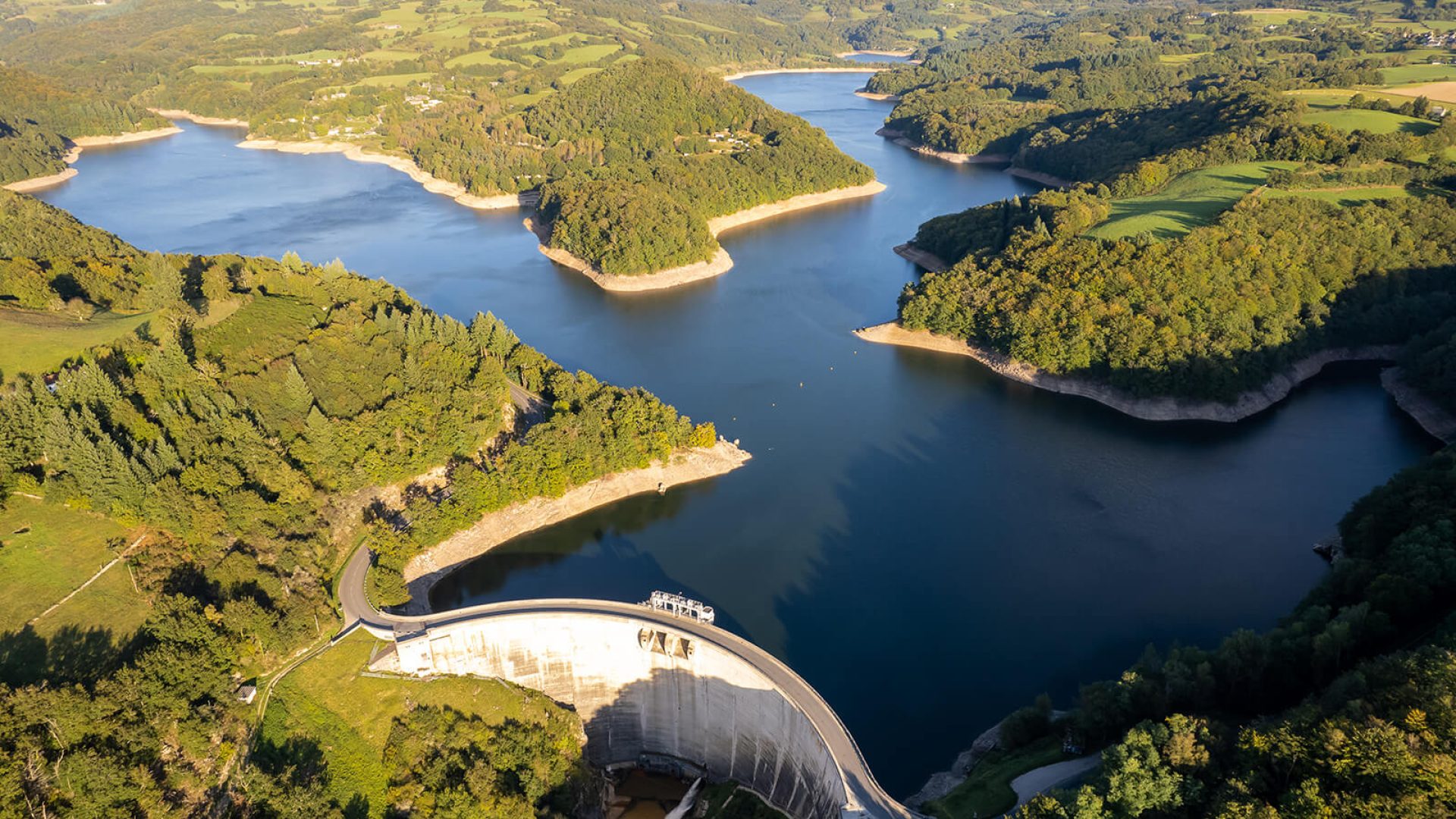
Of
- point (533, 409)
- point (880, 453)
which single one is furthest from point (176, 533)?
point (880, 453)

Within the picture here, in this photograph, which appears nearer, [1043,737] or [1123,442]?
[1043,737]

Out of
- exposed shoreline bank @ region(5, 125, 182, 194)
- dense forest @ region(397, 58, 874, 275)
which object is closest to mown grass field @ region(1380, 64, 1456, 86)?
dense forest @ region(397, 58, 874, 275)

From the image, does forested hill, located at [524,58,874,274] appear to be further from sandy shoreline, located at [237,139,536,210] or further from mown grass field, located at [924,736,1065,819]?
mown grass field, located at [924,736,1065,819]

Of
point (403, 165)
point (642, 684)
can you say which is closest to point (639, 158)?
point (403, 165)

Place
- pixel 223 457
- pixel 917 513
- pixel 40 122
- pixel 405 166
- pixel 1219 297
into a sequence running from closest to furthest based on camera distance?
pixel 223 457, pixel 917 513, pixel 1219 297, pixel 405 166, pixel 40 122

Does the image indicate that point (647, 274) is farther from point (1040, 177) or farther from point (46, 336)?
point (1040, 177)

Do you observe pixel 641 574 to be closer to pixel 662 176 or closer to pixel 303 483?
pixel 303 483

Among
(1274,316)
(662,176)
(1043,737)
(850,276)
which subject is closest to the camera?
(1043,737)
